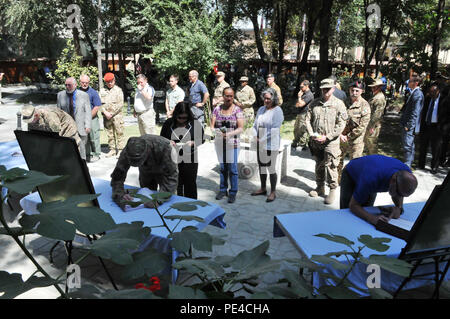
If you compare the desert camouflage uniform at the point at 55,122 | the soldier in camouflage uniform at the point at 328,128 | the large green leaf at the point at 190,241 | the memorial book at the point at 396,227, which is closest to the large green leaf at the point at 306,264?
the large green leaf at the point at 190,241

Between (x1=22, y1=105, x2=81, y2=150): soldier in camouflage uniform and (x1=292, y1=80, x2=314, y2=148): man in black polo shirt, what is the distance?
5.00 meters

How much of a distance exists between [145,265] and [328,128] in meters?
4.82

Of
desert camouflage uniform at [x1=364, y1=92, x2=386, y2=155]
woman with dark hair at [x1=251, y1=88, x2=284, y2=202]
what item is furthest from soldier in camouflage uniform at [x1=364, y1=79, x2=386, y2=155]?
woman with dark hair at [x1=251, y1=88, x2=284, y2=202]

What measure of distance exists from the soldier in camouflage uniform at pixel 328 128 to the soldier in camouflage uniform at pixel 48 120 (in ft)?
12.7

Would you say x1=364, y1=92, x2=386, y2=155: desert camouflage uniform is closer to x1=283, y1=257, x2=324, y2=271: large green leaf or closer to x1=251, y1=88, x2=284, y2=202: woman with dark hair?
x1=251, y1=88, x2=284, y2=202: woman with dark hair

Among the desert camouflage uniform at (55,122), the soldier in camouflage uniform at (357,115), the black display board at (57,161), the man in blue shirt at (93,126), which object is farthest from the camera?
the man in blue shirt at (93,126)

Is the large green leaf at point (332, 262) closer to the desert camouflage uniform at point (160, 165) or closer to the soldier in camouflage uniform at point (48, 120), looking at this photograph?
the desert camouflage uniform at point (160, 165)

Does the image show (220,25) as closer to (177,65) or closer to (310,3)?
(177,65)

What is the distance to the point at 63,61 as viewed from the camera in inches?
573

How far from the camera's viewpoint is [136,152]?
3.41 m

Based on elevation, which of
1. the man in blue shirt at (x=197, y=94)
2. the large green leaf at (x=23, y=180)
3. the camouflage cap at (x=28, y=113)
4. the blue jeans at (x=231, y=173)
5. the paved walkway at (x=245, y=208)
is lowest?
the paved walkway at (x=245, y=208)

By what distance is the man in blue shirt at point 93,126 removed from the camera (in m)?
7.37

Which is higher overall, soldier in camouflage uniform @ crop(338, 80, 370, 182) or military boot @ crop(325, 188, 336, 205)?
soldier in camouflage uniform @ crop(338, 80, 370, 182)

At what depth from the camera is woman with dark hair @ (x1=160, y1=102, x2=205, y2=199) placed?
466 cm
